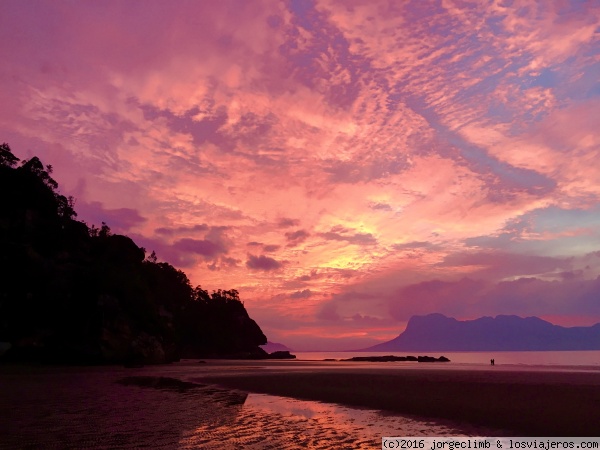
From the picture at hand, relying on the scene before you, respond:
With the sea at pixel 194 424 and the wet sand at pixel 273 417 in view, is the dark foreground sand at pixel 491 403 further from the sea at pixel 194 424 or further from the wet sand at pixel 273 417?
the sea at pixel 194 424

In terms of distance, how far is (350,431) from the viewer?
1609 cm

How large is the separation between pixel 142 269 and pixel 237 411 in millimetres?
101665

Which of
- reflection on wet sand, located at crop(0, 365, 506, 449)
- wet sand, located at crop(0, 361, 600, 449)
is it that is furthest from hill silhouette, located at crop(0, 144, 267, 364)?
reflection on wet sand, located at crop(0, 365, 506, 449)

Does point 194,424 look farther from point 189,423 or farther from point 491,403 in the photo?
point 491,403

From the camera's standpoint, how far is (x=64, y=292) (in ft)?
260

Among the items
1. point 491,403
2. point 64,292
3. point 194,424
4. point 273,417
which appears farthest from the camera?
point 64,292

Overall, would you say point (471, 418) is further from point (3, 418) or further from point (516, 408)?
point (3, 418)

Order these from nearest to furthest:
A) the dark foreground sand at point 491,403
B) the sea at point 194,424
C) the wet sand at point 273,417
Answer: the sea at point 194,424 < the wet sand at point 273,417 < the dark foreground sand at point 491,403

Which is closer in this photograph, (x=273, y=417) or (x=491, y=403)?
(x=273, y=417)

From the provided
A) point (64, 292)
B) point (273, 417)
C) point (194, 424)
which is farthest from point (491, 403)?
point (64, 292)

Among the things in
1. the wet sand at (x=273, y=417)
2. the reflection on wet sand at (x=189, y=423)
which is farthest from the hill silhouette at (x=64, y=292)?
the reflection on wet sand at (x=189, y=423)

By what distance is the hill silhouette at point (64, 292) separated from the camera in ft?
239

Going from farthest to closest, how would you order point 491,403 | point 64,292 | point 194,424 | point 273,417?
1. point 64,292
2. point 491,403
3. point 273,417
4. point 194,424

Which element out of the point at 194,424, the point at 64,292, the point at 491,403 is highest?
the point at 64,292
